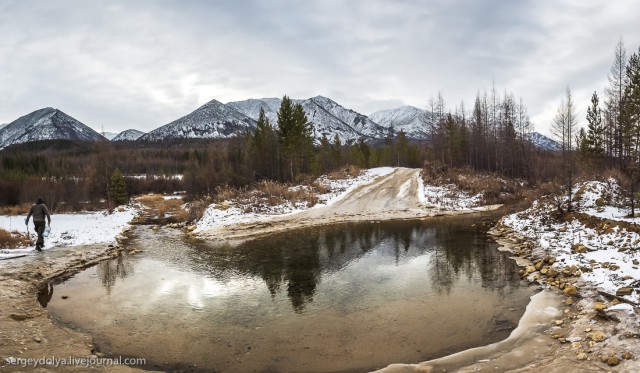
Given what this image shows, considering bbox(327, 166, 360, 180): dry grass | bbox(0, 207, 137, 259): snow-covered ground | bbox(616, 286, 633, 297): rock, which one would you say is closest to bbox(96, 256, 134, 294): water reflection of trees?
bbox(0, 207, 137, 259): snow-covered ground

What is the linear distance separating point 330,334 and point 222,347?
2.67 meters

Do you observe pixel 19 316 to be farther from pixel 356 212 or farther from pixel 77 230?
pixel 356 212

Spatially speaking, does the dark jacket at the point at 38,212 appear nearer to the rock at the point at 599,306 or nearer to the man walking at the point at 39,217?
the man walking at the point at 39,217

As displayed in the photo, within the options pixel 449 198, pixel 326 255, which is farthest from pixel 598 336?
pixel 449 198

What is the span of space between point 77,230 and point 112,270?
10.6 metres

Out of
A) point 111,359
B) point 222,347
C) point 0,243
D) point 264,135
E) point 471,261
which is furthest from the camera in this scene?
point 264,135

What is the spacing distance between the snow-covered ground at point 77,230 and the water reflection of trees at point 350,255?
25.8ft

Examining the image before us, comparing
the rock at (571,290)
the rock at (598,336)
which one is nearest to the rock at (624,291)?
the rock at (571,290)

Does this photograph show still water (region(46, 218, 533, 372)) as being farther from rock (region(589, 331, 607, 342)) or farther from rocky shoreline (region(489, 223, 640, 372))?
rock (region(589, 331, 607, 342))

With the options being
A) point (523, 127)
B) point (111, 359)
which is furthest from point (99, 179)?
point (523, 127)

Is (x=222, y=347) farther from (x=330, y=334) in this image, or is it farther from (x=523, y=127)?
(x=523, y=127)

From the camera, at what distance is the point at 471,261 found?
15.6m

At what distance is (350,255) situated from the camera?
57.1 feet

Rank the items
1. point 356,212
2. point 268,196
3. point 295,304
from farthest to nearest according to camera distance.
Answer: point 268,196
point 356,212
point 295,304
